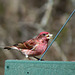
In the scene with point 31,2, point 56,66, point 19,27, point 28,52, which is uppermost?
point 31,2

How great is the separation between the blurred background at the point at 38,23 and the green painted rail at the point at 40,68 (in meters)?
6.63

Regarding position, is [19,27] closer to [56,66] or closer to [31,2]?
[31,2]

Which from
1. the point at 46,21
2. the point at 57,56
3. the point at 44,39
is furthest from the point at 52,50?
the point at 44,39

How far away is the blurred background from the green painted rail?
663 centimetres

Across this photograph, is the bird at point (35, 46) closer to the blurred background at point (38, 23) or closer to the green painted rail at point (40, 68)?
the green painted rail at point (40, 68)

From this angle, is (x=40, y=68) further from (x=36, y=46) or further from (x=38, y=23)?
(x=38, y=23)

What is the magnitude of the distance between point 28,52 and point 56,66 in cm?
170

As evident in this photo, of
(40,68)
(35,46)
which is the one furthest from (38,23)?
(40,68)

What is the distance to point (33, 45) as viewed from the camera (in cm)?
556

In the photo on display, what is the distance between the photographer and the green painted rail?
3783mm

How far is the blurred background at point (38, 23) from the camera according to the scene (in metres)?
11.2

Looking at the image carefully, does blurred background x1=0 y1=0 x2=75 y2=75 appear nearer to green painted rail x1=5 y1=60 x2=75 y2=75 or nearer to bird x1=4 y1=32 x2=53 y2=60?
bird x1=4 y1=32 x2=53 y2=60

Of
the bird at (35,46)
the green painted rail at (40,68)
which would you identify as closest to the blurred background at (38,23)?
the bird at (35,46)

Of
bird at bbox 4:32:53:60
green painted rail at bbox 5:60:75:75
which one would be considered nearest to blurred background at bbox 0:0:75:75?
Answer: bird at bbox 4:32:53:60
